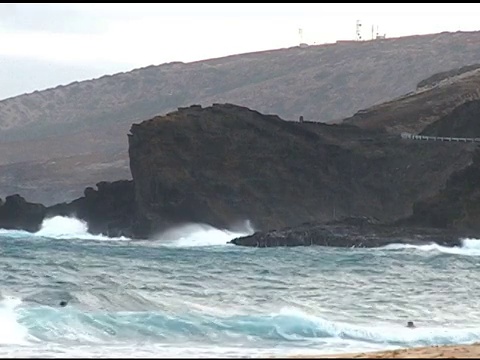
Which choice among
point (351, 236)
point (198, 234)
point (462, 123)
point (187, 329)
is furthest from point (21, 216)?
point (187, 329)

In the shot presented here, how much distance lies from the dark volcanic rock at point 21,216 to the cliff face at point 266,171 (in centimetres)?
1187

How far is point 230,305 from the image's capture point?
3303 cm

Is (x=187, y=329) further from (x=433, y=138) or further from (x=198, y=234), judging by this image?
(x=433, y=138)

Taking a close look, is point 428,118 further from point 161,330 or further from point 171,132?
point 161,330

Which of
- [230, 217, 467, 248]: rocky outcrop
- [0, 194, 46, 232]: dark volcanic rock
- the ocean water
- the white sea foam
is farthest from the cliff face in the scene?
the ocean water

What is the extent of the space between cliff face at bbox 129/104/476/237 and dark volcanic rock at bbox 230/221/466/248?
12.5 meters

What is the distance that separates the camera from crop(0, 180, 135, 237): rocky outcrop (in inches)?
3523

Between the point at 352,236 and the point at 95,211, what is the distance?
28723 millimetres

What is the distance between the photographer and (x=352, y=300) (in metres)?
35.1

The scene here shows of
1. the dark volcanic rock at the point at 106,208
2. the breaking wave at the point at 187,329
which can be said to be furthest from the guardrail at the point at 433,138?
the breaking wave at the point at 187,329

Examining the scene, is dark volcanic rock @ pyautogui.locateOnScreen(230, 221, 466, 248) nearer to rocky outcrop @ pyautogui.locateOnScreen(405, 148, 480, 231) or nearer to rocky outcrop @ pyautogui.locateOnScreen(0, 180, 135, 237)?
rocky outcrop @ pyautogui.locateOnScreen(405, 148, 480, 231)

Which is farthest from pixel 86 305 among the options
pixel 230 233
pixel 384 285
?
pixel 230 233

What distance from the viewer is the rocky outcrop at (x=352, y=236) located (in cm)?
6725

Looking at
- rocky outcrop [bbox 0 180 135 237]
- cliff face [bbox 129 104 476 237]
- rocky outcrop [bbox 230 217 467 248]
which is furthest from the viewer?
rocky outcrop [bbox 0 180 135 237]
